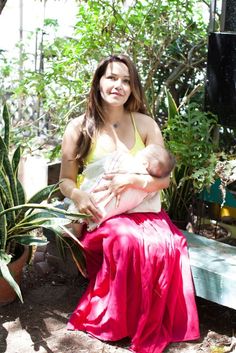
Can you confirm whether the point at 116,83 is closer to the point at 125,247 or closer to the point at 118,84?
the point at 118,84

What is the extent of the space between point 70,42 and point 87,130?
63.8 inches

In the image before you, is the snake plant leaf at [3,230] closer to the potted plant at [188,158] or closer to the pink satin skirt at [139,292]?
the pink satin skirt at [139,292]

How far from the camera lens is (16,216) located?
3.26m

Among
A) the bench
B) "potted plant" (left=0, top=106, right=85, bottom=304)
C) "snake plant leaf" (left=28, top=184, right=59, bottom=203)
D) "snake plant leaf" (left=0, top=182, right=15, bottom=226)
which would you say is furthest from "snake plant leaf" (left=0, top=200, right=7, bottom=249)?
the bench

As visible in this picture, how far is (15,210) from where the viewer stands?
10.4 ft

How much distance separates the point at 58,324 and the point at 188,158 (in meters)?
1.34

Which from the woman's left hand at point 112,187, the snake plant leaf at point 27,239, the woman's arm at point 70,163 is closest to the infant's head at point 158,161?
the woman's left hand at point 112,187

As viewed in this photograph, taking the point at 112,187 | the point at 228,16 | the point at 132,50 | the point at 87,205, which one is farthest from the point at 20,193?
the point at 228,16

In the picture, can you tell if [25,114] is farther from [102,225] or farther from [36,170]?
[102,225]

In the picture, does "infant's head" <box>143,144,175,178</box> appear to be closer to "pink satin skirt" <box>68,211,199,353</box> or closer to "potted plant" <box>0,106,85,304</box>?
"pink satin skirt" <box>68,211,199,353</box>

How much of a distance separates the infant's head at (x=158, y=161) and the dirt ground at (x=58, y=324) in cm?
90

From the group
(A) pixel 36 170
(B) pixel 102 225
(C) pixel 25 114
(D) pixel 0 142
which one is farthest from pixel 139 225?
(C) pixel 25 114

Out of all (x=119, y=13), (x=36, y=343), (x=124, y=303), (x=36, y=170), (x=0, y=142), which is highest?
(x=119, y=13)

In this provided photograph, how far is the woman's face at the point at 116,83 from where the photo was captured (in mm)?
3195
